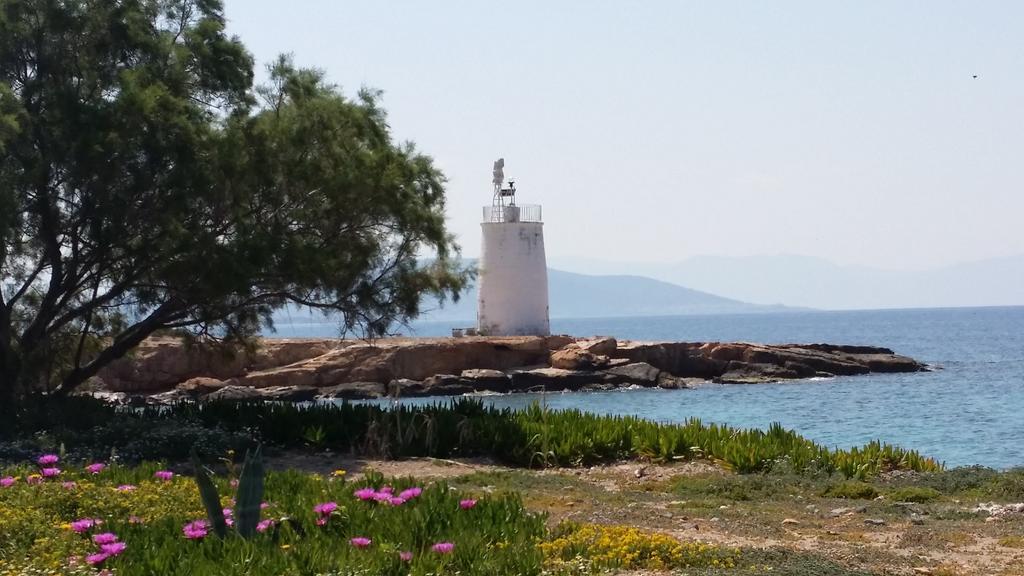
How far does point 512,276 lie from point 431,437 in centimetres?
3438

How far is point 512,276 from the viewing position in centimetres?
5044

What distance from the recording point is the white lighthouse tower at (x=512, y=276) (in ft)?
166

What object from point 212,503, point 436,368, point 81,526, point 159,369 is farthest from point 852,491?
point 159,369

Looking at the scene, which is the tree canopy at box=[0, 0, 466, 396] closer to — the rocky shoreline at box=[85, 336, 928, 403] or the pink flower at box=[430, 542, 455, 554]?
the pink flower at box=[430, 542, 455, 554]

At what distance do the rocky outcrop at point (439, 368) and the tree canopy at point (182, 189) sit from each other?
20.3 metres

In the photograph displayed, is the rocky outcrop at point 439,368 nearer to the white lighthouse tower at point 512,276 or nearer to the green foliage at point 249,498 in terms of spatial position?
Result: the white lighthouse tower at point 512,276

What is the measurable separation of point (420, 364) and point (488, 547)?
3792cm

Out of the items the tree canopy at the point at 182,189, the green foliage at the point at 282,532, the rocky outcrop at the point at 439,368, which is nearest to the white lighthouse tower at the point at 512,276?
the rocky outcrop at the point at 439,368

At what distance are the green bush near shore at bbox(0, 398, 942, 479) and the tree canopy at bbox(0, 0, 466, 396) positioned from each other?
6.66ft

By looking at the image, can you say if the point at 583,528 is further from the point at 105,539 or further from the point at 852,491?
the point at 852,491

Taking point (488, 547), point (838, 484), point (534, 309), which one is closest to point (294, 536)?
point (488, 547)

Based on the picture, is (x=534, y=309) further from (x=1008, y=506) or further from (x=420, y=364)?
(x=1008, y=506)

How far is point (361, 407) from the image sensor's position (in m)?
18.0

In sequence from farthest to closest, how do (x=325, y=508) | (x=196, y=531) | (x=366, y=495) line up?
1. (x=366, y=495)
2. (x=325, y=508)
3. (x=196, y=531)
